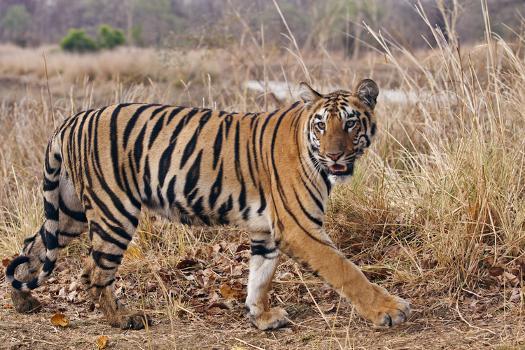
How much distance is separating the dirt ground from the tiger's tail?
230 mm

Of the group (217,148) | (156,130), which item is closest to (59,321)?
(156,130)

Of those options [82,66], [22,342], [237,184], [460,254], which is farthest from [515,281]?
[82,66]

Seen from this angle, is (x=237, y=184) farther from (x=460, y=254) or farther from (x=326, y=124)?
(x=460, y=254)

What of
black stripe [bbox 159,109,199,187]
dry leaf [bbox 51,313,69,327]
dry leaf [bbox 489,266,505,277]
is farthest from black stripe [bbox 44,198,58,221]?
dry leaf [bbox 489,266,505,277]

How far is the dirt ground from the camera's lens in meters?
4.16

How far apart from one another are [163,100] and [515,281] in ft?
15.1

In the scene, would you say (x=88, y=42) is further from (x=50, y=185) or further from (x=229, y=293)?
(x=229, y=293)

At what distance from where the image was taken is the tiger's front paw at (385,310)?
13.8 ft

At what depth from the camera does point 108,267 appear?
4629 millimetres

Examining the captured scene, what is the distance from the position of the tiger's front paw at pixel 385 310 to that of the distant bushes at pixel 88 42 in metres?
23.5

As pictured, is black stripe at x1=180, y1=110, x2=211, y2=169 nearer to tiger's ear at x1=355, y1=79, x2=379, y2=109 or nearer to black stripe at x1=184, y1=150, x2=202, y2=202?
black stripe at x1=184, y1=150, x2=202, y2=202

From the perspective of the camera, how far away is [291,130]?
461cm

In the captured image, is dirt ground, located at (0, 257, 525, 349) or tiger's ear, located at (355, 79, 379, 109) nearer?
dirt ground, located at (0, 257, 525, 349)

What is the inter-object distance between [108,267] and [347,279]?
4.34 feet
